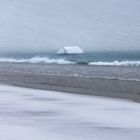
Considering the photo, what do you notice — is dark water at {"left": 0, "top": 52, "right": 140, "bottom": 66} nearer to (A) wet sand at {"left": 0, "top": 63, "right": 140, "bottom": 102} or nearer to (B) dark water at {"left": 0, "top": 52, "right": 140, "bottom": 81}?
(B) dark water at {"left": 0, "top": 52, "right": 140, "bottom": 81}

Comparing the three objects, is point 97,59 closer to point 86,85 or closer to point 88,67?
point 88,67

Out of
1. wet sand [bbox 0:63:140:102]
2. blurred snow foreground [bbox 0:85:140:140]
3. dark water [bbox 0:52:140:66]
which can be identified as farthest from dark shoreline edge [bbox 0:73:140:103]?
dark water [bbox 0:52:140:66]

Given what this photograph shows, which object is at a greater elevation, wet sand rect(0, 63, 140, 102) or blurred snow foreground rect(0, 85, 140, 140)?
wet sand rect(0, 63, 140, 102)

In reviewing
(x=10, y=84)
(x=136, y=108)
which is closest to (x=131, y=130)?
(x=136, y=108)

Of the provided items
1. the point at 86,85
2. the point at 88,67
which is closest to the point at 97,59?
the point at 88,67

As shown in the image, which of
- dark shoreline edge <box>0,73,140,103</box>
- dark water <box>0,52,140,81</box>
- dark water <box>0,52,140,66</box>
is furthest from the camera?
dark water <box>0,52,140,66</box>

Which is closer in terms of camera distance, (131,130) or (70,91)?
(131,130)

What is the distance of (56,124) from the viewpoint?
7.61 m

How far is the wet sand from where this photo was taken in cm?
1185

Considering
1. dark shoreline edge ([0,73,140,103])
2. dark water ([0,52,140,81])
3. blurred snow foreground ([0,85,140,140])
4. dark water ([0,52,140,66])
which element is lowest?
blurred snow foreground ([0,85,140,140])

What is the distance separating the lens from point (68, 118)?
8.20m

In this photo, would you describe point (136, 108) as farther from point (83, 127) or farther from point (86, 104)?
point (83, 127)

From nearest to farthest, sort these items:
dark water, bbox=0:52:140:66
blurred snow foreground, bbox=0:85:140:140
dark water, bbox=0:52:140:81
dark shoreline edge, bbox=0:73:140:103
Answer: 1. blurred snow foreground, bbox=0:85:140:140
2. dark shoreline edge, bbox=0:73:140:103
3. dark water, bbox=0:52:140:81
4. dark water, bbox=0:52:140:66

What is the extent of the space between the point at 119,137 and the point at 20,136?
118cm
